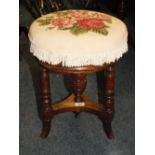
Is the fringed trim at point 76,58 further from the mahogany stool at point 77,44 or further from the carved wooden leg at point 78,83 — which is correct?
the carved wooden leg at point 78,83

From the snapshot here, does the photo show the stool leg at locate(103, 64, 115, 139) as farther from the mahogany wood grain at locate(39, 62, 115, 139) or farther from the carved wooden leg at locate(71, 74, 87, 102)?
the carved wooden leg at locate(71, 74, 87, 102)

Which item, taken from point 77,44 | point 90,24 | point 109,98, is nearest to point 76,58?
Result: point 77,44

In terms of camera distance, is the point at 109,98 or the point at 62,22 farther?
the point at 109,98

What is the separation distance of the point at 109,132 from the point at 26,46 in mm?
1143

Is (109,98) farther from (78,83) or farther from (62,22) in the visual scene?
(62,22)

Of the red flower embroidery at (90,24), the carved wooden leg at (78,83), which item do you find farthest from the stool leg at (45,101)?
the red flower embroidery at (90,24)

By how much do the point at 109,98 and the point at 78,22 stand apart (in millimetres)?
350

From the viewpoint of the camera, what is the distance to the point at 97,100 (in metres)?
Answer: 1.60

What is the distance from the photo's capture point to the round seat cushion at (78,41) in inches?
37.8

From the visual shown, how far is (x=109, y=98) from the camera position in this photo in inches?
47.8

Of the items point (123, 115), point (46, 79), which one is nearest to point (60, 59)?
point (46, 79)
